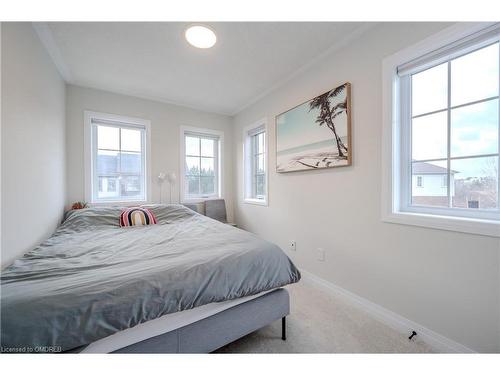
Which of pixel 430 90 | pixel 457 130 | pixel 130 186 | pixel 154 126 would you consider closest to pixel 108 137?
pixel 154 126

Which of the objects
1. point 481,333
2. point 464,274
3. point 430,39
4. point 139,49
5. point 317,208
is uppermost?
point 139,49

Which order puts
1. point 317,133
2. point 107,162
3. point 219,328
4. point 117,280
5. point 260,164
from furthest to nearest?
1. point 260,164
2. point 107,162
3. point 317,133
4. point 219,328
5. point 117,280

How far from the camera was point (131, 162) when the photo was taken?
2959 mm

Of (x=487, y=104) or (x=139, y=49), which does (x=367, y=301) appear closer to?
(x=487, y=104)

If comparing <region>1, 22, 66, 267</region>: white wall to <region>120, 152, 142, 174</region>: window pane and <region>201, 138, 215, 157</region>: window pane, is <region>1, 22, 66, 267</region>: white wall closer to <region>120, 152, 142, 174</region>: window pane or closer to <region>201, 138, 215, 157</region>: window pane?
<region>120, 152, 142, 174</region>: window pane

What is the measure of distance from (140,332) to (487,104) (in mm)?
2290

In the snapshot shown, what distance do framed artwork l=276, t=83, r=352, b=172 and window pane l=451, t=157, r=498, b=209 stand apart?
2.33 feet

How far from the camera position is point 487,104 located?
1.17 m

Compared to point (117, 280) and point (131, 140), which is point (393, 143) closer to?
point (117, 280)

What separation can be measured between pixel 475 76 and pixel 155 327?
7.66ft

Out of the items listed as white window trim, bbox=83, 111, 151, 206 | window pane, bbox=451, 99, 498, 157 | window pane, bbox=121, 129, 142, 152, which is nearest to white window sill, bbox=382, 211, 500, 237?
window pane, bbox=451, 99, 498, 157

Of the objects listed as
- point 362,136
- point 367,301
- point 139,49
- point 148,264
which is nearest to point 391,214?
point 362,136

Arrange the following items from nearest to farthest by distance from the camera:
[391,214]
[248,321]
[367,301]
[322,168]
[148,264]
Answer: [148,264] < [248,321] < [391,214] < [367,301] < [322,168]

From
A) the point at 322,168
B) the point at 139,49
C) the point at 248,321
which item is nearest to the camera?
the point at 248,321
